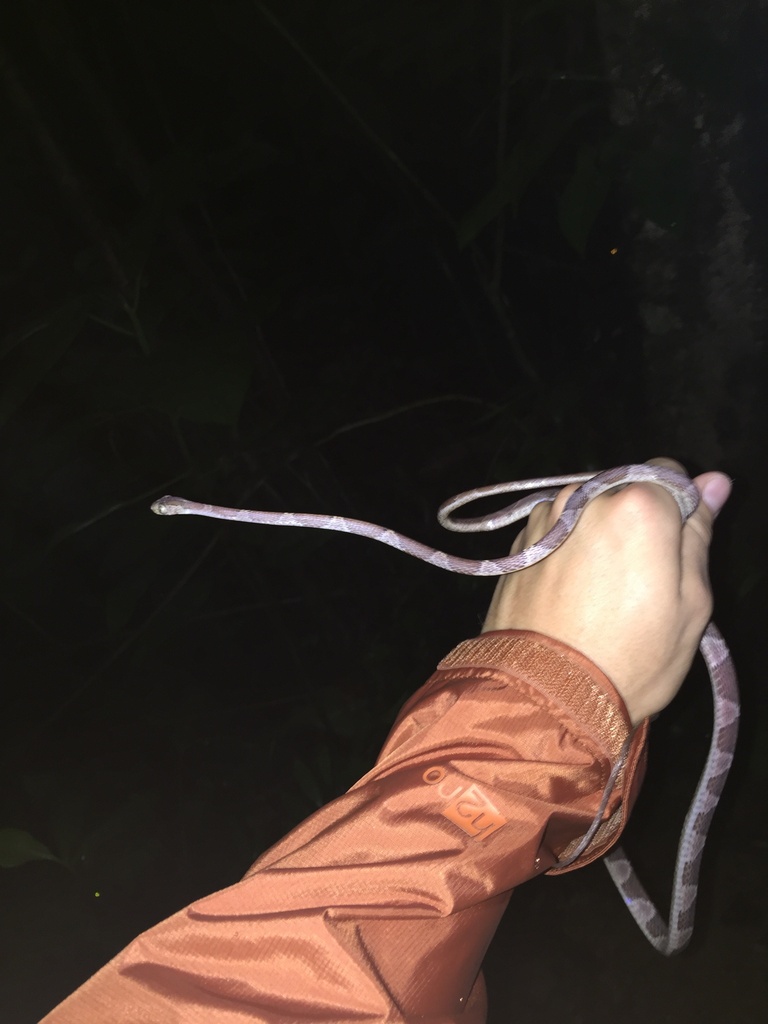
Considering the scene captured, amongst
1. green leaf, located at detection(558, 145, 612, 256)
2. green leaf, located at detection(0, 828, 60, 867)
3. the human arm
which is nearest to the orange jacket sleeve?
the human arm

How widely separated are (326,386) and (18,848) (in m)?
1.71

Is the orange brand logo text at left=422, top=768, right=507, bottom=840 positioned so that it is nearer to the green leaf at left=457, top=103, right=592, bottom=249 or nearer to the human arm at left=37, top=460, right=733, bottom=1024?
the human arm at left=37, top=460, right=733, bottom=1024

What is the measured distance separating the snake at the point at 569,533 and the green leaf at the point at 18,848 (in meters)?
1.22

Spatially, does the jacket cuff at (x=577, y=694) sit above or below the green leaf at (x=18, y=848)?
above

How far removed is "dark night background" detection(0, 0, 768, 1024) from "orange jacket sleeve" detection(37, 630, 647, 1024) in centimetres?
108

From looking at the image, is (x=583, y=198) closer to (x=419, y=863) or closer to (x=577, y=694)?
(x=577, y=694)

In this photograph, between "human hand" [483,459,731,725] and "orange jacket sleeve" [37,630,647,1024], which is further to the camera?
"human hand" [483,459,731,725]

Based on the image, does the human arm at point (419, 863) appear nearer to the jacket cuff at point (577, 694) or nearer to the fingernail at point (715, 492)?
the jacket cuff at point (577, 694)

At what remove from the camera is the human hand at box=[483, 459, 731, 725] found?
2.61ft

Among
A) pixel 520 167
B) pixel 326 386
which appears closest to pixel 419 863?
pixel 326 386

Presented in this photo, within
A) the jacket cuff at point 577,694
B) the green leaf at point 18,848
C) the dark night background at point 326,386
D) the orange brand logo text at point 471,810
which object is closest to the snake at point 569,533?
the jacket cuff at point 577,694

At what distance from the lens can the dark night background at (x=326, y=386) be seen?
1468 millimetres

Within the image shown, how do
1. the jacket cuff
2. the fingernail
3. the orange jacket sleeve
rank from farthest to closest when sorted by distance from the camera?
the fingernail
the jacket cuff
the orange jacket sleeve

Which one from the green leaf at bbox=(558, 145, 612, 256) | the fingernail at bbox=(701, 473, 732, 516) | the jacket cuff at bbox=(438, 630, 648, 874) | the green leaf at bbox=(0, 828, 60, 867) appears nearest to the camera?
→ the jacket cuff at bbox=(438, 630, 648, 874)
